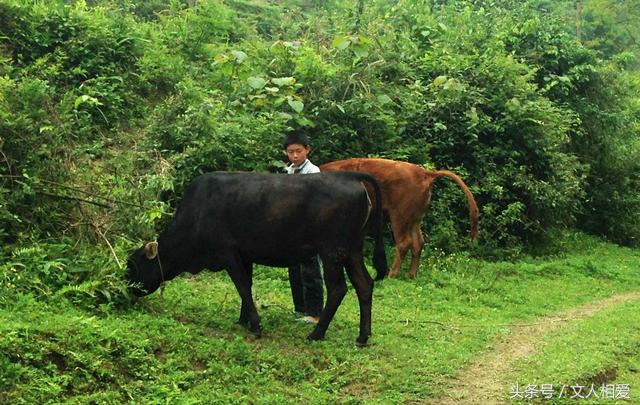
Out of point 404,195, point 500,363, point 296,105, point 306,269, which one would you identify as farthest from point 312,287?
point 296,105

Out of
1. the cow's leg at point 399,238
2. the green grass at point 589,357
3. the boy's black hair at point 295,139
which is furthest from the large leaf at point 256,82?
the green grass at point 589,357

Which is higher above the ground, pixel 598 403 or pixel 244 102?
pixel 244 102

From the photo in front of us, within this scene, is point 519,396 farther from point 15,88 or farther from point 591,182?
point 591,182

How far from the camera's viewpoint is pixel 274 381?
604cm

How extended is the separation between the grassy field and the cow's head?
219 millimetres

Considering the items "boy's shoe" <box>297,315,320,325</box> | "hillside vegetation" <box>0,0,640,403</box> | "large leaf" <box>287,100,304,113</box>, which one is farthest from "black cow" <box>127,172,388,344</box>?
"large leaf" <box>287,100,304,113</box>

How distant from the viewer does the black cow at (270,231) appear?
274 inches

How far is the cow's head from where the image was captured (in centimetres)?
728

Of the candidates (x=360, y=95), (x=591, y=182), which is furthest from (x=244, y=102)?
(x=591, y=182)

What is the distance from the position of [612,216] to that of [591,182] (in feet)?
3.17

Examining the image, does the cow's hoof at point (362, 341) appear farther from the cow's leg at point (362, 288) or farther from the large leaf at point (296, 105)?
the large leaf at point (296, 105)

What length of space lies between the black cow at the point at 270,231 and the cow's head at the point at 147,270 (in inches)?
0.4

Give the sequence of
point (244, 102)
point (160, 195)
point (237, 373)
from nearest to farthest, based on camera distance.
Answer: point (237, 373) → point (160, 195) → point (244, 102)

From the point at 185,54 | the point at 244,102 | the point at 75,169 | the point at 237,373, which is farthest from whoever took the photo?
the point at 185,54
